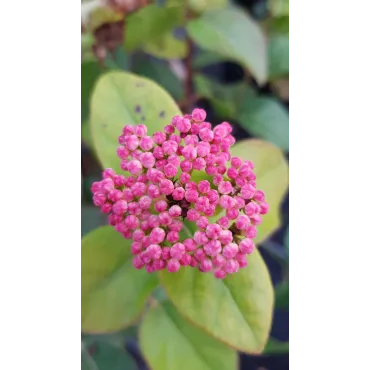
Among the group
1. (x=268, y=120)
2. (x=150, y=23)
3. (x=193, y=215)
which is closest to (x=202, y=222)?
(x=193, y=215)

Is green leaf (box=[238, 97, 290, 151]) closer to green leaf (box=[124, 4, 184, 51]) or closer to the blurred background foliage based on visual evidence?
the blurred background foliage

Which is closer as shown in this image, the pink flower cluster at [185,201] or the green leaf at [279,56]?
the pink flower cluster at [185,201]

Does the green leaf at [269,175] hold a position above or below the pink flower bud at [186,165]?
below

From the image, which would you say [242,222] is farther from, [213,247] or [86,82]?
[86,82]

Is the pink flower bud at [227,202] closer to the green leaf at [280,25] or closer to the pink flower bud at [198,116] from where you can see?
the pink flower bud at [198,116]

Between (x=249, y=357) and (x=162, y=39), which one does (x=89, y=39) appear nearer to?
(x=162, y=39)

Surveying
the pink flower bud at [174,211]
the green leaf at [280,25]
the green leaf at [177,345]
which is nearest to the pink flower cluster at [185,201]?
the pink flower bud at [174,211]

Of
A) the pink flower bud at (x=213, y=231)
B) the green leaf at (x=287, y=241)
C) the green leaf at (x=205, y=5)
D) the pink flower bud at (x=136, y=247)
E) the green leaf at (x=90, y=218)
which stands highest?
the green leaf at (x=205, y=5)
